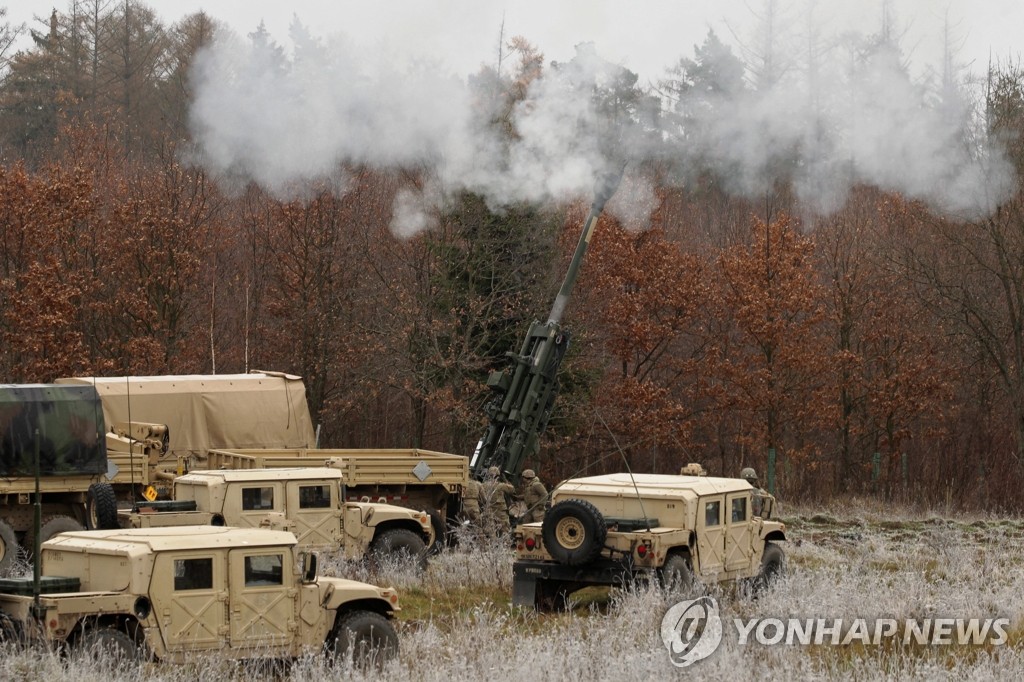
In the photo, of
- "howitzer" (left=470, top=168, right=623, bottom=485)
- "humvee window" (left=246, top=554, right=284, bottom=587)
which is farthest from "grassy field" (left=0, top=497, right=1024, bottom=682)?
"howitzer" (left=470, top=168, right=623, bottom=485)

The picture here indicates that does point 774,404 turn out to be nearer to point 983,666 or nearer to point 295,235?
point 295,235

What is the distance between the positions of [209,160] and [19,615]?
73.1 ft

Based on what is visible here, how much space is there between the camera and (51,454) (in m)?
18.2

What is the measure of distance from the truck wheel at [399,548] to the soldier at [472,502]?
2.72 metres

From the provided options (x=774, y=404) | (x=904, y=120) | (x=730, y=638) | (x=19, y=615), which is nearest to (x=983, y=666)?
(x=730, y=638)

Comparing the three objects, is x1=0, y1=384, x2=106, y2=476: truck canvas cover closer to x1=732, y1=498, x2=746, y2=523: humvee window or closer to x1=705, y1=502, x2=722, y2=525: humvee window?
x1=705, y1=502, x2=722, y2=525: humvee window

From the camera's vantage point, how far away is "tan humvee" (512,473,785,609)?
14156mm

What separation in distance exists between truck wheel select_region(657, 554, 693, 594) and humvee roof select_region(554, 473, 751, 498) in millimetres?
690

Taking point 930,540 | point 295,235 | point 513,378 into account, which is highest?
point 295,235

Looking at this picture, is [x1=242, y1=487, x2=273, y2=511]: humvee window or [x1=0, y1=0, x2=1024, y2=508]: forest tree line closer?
[x1=242, y1=487, x2=273, y2=511]: humvee window

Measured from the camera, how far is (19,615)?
9.99m

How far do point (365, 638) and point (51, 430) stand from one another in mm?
8649

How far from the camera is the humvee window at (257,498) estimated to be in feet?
54.5

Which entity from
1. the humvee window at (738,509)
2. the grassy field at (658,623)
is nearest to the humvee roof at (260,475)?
the grassy field at (658,623)
